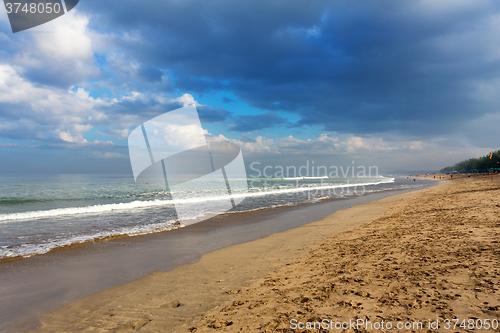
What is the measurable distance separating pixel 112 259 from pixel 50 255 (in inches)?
88.5

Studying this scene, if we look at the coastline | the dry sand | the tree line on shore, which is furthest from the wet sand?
the tree line on shore

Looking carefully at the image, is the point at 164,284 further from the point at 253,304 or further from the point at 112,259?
the point at 112,259

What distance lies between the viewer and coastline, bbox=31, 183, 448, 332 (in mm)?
3873

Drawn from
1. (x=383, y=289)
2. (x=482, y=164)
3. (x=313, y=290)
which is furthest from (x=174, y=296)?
(x=482, y=164)

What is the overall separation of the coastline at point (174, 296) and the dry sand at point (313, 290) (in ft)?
0.06

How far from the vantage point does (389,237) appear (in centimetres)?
746

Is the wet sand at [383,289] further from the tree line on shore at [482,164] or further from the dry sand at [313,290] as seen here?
the tree line on shore at [482,164]

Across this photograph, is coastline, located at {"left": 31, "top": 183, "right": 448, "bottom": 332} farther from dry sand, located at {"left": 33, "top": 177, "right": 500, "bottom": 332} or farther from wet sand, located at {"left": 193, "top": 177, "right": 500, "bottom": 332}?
wet sand, located at {"left": 193, "top": 177, "right": 500, "bottom": 332}

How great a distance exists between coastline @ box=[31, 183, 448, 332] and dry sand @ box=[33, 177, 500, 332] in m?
0.02

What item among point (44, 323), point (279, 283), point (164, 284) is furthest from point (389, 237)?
point (44, 323)

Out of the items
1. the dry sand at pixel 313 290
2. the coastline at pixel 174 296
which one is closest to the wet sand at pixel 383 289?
the dry sand at pixel 313 290

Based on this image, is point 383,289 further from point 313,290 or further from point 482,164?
point 482,164

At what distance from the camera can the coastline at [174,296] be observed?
3.87 metres

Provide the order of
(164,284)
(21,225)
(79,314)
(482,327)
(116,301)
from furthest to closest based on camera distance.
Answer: (21,225) < (164,284) < (116,301) < (79,314) < (482,327)
